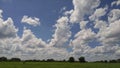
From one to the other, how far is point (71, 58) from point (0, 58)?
5422 cm

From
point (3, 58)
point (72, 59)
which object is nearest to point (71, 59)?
point (72, 59)

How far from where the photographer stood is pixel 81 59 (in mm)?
177000

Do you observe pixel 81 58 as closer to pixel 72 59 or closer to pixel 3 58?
pixel 72 59

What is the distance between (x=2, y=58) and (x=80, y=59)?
6038 cm

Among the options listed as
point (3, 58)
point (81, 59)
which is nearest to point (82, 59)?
point (81, 59)

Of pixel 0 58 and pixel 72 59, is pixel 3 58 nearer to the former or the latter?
pixel 0 58

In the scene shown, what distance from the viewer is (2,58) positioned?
17238 cm

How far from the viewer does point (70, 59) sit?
172375mm

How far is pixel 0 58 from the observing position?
562 ft

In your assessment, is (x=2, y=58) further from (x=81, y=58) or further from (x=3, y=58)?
(x=81, y=58)

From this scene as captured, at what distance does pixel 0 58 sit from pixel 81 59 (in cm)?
6258

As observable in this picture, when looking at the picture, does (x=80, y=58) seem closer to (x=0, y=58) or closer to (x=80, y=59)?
(x=80, y=59)

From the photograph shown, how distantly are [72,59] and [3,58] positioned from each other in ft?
174

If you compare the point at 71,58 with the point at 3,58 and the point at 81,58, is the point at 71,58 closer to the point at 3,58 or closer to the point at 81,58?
the point at 81,58
